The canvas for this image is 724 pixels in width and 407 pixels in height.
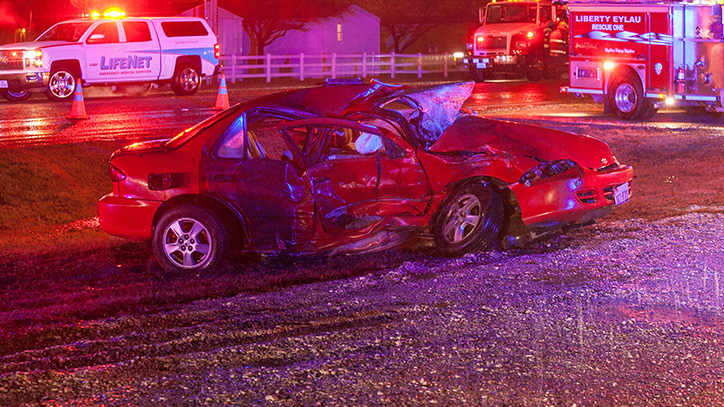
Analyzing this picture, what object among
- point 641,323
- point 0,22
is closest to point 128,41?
point 641,323

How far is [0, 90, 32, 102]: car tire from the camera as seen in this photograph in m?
23.0

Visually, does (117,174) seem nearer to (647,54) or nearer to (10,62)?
(647,54)

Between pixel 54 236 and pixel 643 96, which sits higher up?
pixel 643 96

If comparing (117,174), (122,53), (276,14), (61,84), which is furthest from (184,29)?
(276,14)

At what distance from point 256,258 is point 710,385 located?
398 cm

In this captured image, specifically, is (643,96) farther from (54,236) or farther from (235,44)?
(235,44)

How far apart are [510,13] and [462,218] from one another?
24389 mm

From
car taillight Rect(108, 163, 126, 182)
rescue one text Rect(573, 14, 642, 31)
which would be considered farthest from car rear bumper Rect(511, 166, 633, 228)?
rescue one text Rect(573, 14, 642, 31)

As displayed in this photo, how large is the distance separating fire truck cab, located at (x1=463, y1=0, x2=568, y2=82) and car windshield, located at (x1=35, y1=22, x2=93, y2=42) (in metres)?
13.8

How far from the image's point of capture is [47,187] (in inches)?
473

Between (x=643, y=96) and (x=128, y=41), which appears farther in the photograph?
(x=128, y=41)

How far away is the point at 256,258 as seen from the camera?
752 centimetres

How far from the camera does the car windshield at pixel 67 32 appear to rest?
23.0 m

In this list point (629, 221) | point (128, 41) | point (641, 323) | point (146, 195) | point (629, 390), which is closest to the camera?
point (629, 390)
